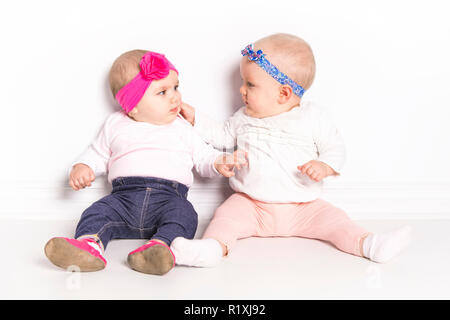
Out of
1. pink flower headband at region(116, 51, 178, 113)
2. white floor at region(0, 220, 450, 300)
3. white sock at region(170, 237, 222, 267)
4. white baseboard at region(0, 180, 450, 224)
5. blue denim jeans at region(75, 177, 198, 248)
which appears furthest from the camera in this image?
white baseboard at region(0, 180, 450, 224)

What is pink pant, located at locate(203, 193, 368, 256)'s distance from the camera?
5.45ft

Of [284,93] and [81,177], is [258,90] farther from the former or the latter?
[81,177]

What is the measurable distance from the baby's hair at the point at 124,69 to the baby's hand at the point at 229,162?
1.32 ft

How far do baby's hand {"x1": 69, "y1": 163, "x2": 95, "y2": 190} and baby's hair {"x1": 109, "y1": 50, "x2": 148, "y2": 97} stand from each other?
10.9 inches

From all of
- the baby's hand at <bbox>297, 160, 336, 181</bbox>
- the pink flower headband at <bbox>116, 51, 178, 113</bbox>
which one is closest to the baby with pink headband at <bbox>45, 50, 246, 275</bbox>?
the pink flower headband at <bbox>116, 51, 178, 113</bbox>

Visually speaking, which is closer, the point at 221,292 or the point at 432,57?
the point at 221,292

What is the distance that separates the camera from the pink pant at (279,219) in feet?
5.45

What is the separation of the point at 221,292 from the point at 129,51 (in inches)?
35.8

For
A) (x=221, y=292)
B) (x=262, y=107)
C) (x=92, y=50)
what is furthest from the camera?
(x=92, y=50)

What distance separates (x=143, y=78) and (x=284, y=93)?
468 millimetres

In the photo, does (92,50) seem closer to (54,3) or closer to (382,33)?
(54,3)

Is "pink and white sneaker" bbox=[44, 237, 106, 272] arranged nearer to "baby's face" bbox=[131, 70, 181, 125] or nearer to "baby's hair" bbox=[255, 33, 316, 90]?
"baby's face" bbox=[131, 70, 181, 125]

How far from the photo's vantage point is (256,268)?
1.46 m

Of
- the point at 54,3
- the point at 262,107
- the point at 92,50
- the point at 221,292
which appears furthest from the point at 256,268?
the point at 54,3
